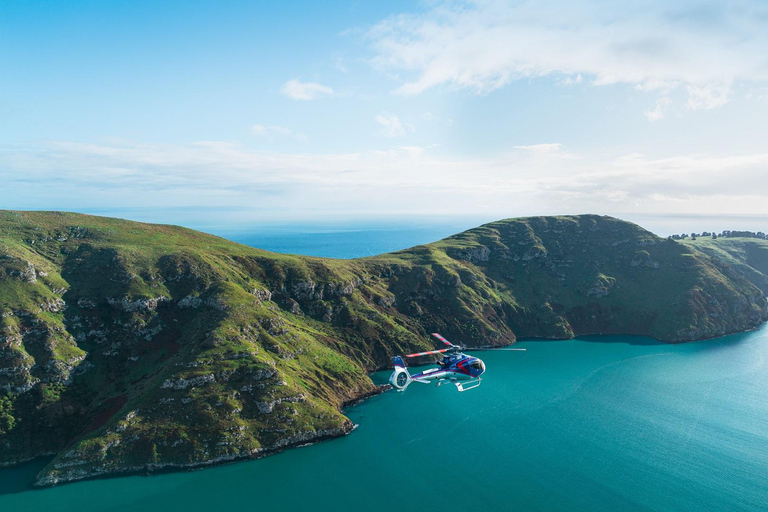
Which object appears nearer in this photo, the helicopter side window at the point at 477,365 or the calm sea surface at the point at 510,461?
the calm sea surface at the point at 510,461

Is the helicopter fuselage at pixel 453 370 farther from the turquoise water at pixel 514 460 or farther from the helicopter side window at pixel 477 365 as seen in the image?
the turquoise water at pixel 514 460

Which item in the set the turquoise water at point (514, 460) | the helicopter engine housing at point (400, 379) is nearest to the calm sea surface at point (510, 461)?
the turquoise water at point (514, 460)

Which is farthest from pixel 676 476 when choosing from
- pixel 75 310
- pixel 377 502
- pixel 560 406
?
pixel 75 310

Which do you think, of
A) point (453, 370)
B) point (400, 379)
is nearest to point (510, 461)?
point (453, 370)

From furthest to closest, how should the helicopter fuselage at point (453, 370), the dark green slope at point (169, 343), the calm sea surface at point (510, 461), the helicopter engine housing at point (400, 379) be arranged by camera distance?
the dark green slope at point (169, 343), the helicopter fuselage at point (453, 370), the calm sea surface at point (510, 461), the helicopter engine housing at point (400, 379)

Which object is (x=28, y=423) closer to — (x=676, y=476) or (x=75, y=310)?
(x=75, y=310)

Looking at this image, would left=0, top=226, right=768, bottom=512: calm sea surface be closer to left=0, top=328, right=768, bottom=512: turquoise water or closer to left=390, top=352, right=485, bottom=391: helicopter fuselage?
left=0, top=328, right=768, bottom=512: turquoise water

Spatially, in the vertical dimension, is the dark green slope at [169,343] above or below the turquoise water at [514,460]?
above
